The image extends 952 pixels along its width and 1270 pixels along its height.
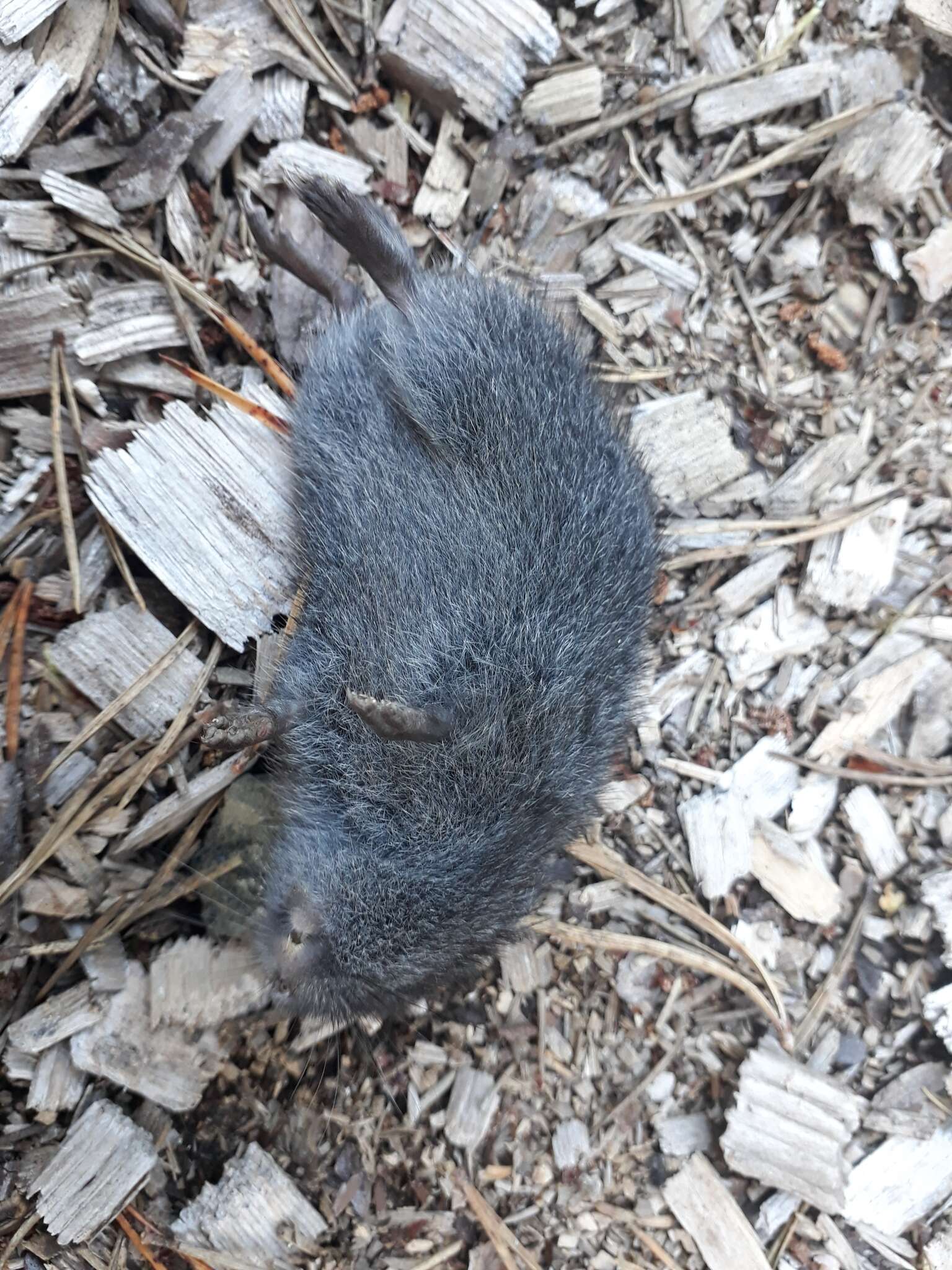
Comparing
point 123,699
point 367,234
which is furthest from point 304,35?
point 123,699

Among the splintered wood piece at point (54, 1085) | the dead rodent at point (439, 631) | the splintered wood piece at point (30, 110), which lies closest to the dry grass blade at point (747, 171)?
the dead rodent at point (439, 631)

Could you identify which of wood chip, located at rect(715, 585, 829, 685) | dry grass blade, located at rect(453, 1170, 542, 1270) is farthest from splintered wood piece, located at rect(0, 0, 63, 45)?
dry grass blade, located at rect(453, 1170, 542, 1270)

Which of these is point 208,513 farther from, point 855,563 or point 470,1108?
point 855,563

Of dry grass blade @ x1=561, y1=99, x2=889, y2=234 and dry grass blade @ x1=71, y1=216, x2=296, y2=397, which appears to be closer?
dry grass blade @ x1=71, y1=216, x2=296, y2=397

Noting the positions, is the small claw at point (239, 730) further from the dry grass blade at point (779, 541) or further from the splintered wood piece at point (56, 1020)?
the dry grass blade at point (779, 541)

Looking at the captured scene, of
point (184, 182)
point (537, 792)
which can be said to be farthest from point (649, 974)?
point (184, 182)

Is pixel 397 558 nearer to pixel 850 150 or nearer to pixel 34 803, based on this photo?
pixel 34 803

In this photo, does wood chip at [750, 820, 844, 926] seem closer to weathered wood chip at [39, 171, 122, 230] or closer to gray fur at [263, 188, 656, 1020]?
gray fur at [263, 188, 656, 1020]
